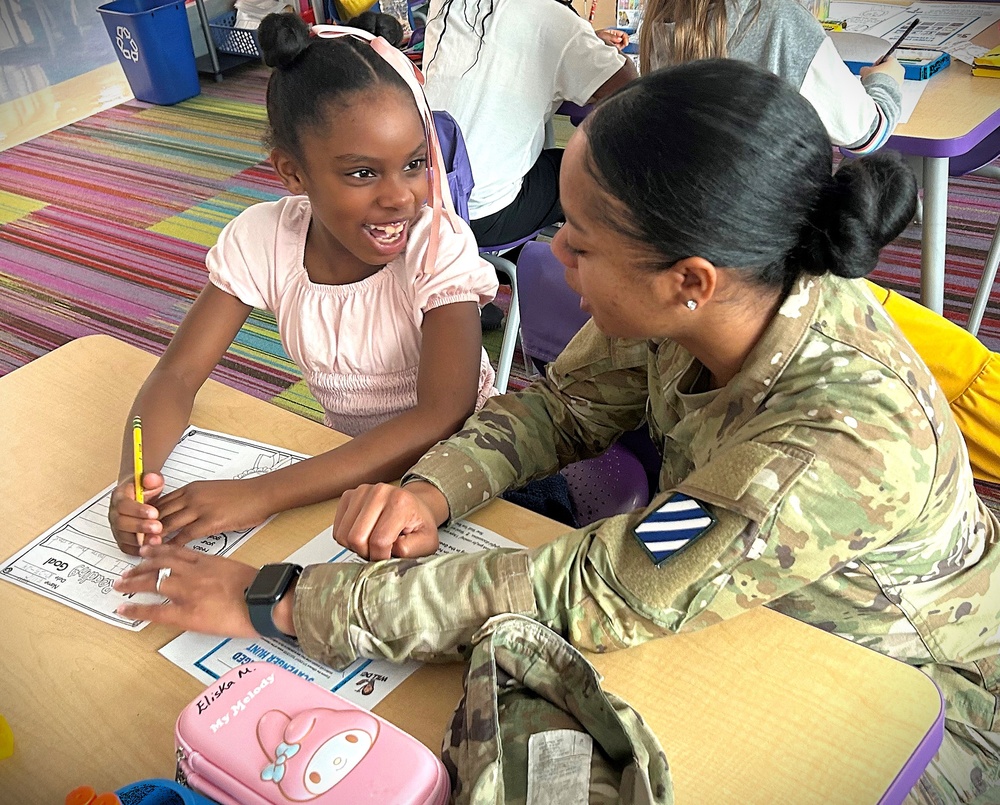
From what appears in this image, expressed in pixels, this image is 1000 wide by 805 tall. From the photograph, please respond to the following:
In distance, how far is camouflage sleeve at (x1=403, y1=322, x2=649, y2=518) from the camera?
45.0 inches

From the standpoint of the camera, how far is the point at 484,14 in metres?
2.07

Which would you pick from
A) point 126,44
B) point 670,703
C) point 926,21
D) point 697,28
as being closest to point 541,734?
point 670,703

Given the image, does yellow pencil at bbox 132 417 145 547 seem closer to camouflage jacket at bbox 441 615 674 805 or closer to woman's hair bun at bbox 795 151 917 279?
camouflage jacket at bbox 441 615 674 805

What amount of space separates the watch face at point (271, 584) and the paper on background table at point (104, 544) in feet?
0.42

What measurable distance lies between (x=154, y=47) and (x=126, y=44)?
17cm

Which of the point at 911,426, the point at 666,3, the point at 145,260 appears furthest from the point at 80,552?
the point at 145,260

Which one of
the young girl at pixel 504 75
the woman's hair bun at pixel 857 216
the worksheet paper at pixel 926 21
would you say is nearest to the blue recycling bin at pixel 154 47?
the young girl at pixel 504 75

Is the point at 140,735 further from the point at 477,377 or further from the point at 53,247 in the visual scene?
the point at 53,247

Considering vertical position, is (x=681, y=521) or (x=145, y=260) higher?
(x=681, y=521)

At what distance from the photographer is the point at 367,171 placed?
4.20 ft

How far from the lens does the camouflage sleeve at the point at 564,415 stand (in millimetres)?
1144

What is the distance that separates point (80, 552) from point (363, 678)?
0.40 m

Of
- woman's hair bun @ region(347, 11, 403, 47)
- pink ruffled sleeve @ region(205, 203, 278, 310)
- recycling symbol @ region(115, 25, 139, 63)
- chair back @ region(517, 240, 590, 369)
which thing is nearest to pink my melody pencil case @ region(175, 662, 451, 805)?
pink ruffled sleeve @ region(205, 203, 278, 310)

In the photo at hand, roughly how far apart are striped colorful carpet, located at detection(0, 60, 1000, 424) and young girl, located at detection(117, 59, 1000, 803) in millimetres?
1682
